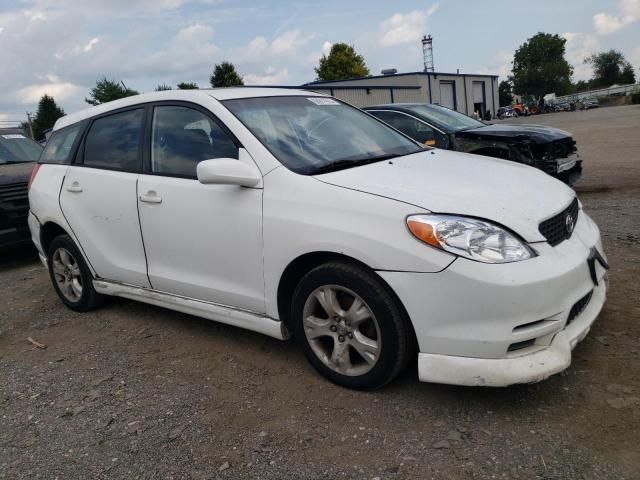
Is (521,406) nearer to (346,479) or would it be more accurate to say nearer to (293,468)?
(346,479)

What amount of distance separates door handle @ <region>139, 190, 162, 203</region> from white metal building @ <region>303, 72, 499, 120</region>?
1012 inches

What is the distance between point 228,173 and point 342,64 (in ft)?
181

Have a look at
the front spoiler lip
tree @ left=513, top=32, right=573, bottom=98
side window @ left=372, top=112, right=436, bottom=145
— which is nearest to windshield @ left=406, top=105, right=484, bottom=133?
side window @ left=372, top=112, right=436, bottom=145

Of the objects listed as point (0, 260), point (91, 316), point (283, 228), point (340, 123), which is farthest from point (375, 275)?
point (0, 260)

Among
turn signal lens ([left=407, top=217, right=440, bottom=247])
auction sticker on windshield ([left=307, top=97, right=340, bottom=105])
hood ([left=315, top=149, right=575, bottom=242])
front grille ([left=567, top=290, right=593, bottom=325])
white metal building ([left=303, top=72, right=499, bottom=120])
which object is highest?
white metal building ([left=303, top=72, right=499, bottom=120])

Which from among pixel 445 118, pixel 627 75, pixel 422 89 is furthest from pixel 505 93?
pixel 445 118

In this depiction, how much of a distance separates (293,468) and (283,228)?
122 centimetres

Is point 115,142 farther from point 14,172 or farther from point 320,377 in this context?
point 14,172

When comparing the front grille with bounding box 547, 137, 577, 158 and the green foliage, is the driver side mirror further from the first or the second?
the green foliage

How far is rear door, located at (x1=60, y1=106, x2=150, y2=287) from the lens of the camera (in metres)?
3.91

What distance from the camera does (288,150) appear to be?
3.25m

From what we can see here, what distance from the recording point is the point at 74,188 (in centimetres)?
433

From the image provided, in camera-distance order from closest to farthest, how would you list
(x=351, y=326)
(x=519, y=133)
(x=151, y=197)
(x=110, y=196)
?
(x=351, y=326), (x=151, y=197), (x=110, y=196), (x=519, y=133)

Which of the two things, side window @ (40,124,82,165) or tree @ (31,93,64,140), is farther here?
tree @ (31,93,64,140)
